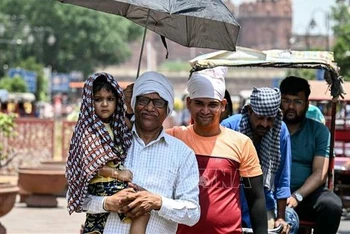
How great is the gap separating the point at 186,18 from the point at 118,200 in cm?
179

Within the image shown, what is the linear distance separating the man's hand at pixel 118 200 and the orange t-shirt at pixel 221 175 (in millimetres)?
828

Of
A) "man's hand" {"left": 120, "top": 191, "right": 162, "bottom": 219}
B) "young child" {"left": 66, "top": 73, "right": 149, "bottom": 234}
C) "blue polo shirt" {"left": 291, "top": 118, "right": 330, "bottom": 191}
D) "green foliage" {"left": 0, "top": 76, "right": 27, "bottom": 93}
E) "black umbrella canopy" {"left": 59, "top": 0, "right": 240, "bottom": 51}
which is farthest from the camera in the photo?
"green foliage" {"left": 0, "top": 76, "right": 27, "bottom": 93}

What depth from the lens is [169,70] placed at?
122625 millimetres

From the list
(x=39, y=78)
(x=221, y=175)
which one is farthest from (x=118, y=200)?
(x=39, y=78)

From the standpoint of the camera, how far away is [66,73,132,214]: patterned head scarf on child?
5.41 meters

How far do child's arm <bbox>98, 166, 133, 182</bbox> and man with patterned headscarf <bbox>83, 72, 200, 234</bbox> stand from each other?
44mm

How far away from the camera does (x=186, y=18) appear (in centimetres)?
678

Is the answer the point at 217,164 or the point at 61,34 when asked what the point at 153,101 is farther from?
the point at 61,34

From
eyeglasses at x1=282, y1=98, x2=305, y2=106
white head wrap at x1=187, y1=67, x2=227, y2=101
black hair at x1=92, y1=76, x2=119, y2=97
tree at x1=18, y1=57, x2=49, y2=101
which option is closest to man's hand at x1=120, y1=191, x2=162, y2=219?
black hair at x1=92, y1=76, x2=119, y2=97

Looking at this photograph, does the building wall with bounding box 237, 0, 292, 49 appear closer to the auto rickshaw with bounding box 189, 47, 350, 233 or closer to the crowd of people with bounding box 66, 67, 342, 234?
the auto rickshaw with bounding box 189, 47, 350, 233

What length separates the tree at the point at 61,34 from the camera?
87.7m

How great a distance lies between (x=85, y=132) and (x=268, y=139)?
6.22 feet

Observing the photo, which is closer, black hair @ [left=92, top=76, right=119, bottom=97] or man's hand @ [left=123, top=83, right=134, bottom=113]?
black hair @ [left=92, top=76, right=119, bottom=97]

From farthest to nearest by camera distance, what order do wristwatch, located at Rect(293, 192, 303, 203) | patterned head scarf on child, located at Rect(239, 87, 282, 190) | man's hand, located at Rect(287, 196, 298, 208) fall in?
wristwatch, located at Rect(293, 192, 303, 203) → man's hand, located at Rect(287, 196, 298, 208) → patterned head scarf on child, located at Rect(239, 87, 282, 190)
